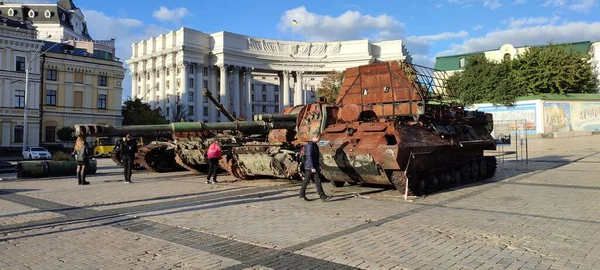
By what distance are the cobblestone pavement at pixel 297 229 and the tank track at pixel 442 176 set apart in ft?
1.17

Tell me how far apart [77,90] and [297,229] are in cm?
4553

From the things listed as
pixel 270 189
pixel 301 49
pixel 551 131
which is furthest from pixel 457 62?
pixel 270 189

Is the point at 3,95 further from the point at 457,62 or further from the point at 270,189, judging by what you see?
the point at 457,62

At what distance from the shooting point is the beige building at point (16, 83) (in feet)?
134

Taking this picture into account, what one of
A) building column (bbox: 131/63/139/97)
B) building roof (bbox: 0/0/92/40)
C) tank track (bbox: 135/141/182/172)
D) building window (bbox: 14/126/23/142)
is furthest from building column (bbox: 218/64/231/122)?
tank track (bbox: 135/141/182/172)

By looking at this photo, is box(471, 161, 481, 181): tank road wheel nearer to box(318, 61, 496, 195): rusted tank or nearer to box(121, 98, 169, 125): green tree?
box(318, 61, 496, 195): rusted tank

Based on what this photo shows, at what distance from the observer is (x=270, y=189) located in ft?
41.8

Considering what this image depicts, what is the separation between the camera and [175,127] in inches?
494

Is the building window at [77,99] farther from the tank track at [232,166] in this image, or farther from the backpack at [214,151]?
the backpack at [214,151]

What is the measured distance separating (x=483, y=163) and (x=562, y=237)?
28.8ft

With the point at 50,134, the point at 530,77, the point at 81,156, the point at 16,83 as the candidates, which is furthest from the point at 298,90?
the point at 81,156

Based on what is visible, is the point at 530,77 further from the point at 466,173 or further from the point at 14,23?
the point at 14,23

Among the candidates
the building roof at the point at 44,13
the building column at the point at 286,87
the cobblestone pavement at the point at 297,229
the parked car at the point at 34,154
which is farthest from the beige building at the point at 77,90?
the building column at the point at 286,87

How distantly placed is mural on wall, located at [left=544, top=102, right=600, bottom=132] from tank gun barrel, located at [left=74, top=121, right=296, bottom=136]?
33.7 metres
